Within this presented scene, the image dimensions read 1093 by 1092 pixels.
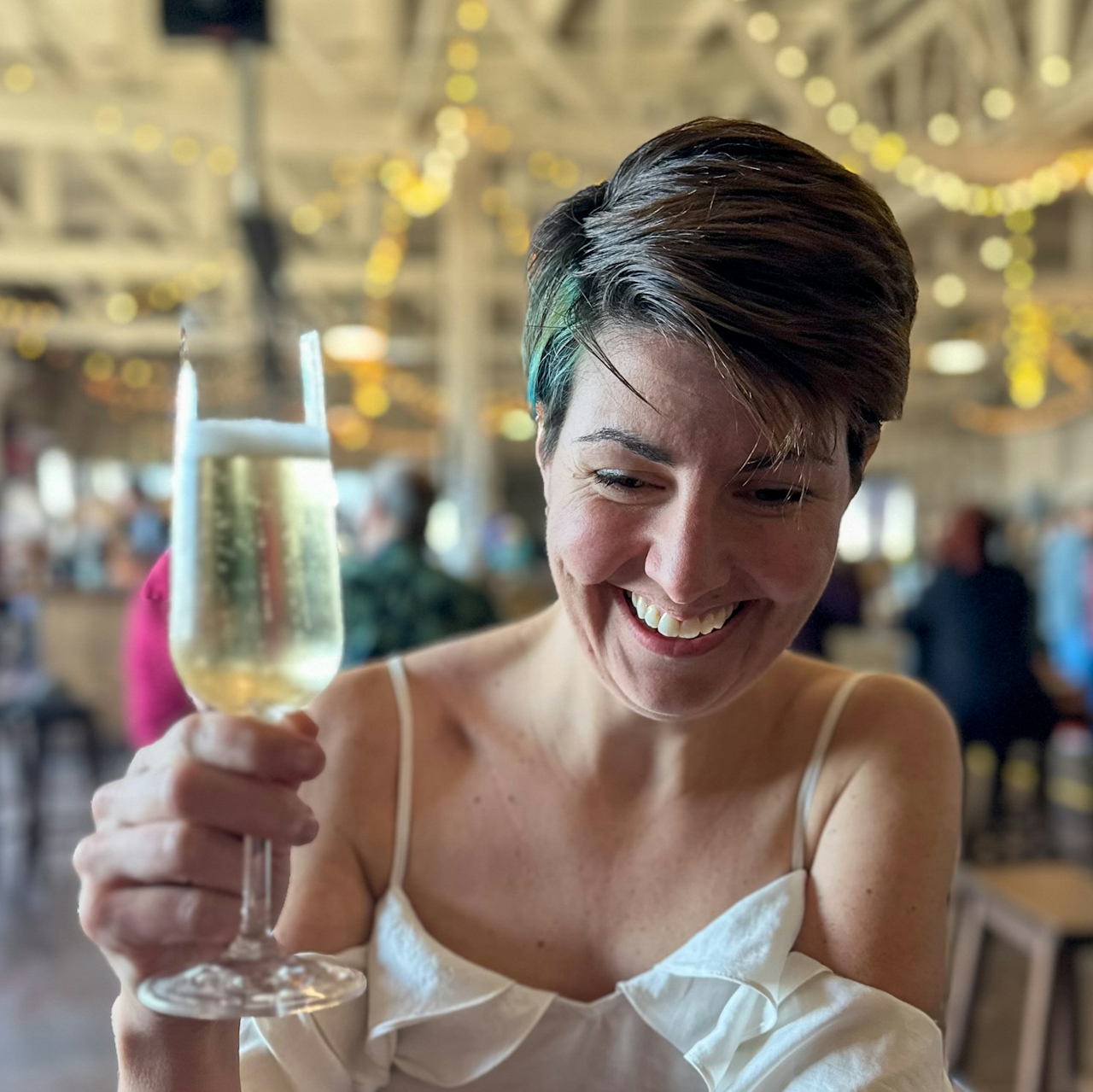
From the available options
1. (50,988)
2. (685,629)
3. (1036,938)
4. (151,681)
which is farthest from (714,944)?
(50,988)

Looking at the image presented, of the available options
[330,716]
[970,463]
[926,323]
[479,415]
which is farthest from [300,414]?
[970,463]

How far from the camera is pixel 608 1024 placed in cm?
121

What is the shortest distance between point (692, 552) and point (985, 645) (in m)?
4.60

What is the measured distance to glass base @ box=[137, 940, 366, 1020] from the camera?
75cm

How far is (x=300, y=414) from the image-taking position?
82cm

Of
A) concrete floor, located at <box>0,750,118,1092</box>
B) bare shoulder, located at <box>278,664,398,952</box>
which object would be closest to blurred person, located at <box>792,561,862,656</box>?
concrete floor, located at <box>0,750,118,1092</box>

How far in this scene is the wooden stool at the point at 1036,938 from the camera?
2.79m

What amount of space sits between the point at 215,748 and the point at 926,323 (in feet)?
49.8

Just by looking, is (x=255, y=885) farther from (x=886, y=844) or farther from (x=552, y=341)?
(x=886, y=844)

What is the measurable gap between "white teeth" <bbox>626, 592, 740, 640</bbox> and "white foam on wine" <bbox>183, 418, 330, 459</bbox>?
0.36 meters

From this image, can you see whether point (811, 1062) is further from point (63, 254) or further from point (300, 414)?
point (63, 254)

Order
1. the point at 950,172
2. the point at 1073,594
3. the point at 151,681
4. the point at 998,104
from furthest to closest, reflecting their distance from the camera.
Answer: the point at 1073,594 → the point at 998,104 → the point at 950,172 → the point at 151,681

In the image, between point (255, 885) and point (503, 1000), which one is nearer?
point (255, 885)

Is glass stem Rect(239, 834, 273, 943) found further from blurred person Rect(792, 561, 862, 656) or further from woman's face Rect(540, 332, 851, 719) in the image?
blurred person Rect(792, 561, 862, 656)
